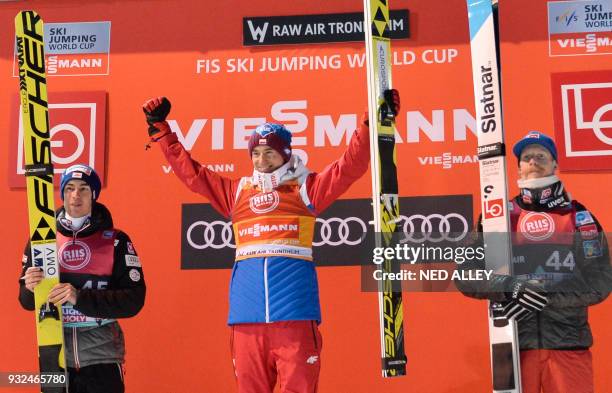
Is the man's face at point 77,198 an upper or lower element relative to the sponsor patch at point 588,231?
upper

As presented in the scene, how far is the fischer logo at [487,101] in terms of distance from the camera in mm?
3703

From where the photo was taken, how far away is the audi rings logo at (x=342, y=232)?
4.91 meters

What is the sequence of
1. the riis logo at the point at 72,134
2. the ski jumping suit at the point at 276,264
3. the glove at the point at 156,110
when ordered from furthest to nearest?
the riis logo at the point at 72,134 < the glove at the point at 156,110 < the ski jumping suit at the point at 276,264

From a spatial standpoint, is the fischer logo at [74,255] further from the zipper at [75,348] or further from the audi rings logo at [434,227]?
the audi rings logo at [434,227]

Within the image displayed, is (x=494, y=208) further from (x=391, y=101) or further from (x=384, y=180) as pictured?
(x=391, y=101)

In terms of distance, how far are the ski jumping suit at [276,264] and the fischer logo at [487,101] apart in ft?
1.71

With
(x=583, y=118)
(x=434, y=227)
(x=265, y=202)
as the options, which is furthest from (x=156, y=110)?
(x=583, y=118)

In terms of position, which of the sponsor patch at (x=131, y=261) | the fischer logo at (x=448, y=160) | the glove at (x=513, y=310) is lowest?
the glove at (x=513, y=310)

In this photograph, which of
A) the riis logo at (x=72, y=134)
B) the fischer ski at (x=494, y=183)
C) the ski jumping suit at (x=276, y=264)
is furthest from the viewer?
the riis logo at (x=72, y=134)

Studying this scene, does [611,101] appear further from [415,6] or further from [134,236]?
[134,236]

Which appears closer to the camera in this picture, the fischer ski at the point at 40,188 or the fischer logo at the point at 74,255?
the fischer ski at the point at 40,188

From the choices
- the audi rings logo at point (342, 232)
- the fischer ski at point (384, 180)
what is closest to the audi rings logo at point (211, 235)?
the audi rings logo at point (342, 232)

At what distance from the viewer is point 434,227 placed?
4.86m

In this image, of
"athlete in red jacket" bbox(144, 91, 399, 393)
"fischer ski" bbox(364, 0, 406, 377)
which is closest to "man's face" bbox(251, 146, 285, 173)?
"athlete in red jacket" bbox(144, 91, 399, 393)
